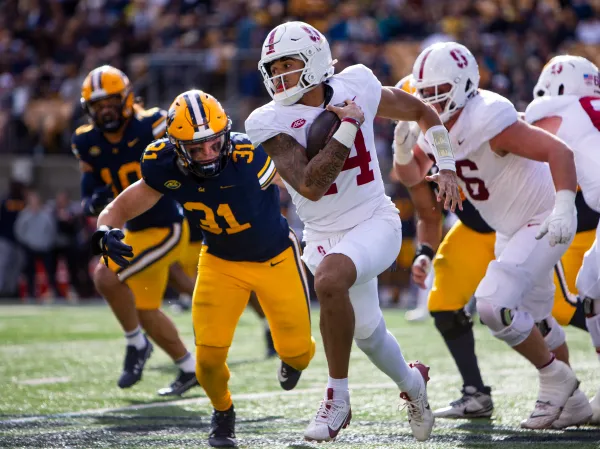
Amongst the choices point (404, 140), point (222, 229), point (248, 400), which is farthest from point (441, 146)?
point (248, 400)

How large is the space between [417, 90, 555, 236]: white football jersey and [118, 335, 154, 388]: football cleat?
233 cm

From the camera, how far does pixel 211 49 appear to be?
14406 millimetres

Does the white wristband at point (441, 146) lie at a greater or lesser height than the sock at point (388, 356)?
greater

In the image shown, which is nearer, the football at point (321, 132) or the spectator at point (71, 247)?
the football at point (321, 132)

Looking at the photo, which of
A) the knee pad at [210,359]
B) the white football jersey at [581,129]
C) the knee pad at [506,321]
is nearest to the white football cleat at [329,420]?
the knee pad at [210,359]

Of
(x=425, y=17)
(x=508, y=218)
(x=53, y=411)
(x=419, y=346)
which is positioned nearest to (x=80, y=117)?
(x=425, y=17)

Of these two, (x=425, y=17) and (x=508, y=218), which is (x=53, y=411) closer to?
(x=508, y=218)

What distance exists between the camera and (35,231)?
1406 centimetres

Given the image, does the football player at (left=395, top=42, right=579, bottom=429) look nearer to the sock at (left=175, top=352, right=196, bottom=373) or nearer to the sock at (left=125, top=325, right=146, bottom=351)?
the sock at (left=175, top=352, right=196, bottom=373)

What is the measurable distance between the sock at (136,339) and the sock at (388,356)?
225cm

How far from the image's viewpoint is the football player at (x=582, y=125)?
Answer: 448 cm

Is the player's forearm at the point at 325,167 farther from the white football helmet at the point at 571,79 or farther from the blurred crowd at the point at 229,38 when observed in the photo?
the blurred crowd at the point at 229,38

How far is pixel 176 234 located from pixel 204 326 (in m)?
1.75

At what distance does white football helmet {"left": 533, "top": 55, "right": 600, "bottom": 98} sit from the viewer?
493cm
